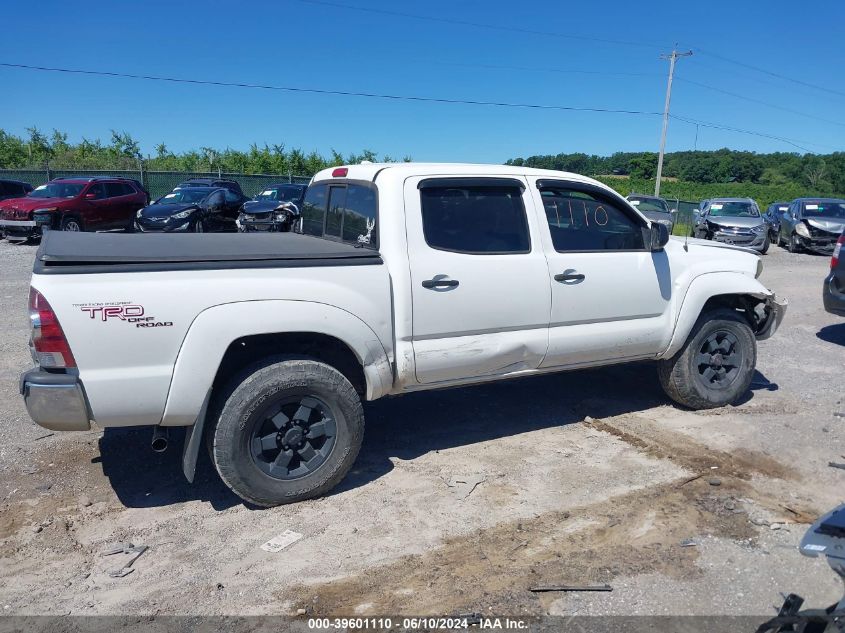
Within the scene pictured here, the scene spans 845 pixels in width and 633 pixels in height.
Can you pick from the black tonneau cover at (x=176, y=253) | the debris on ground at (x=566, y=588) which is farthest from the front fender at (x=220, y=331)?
the debris on ground at (x=566, y=588)

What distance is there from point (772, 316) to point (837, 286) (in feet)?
10.9

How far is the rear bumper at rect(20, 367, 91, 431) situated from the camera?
11.7 feet

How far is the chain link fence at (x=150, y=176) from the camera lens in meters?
28.9

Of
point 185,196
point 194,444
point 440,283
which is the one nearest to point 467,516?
point 440,283

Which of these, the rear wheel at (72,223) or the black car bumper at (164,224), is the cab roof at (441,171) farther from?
the rear wheel at (72,223)

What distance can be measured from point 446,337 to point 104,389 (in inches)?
80.4

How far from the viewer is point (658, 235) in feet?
16.9

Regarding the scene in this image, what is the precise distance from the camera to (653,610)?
10.3ft

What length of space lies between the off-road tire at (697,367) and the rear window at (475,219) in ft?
6.04

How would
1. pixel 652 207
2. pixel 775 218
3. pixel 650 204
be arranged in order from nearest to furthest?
pixel 652 207 → pixel 650 204 → pixel 775 218

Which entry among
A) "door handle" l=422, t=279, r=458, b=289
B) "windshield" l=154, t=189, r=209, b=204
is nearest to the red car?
"windshield" l=154, t=189, r=209, b=204

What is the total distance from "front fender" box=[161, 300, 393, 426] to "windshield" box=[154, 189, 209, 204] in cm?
1613

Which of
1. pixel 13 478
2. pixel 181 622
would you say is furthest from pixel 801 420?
pixel 13 478

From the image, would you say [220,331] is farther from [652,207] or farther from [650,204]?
[650,204]
